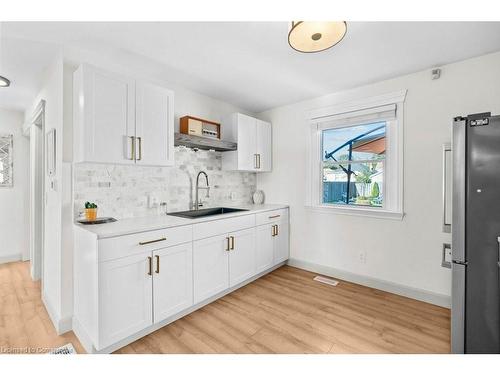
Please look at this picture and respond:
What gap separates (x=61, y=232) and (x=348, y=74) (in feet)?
10.3

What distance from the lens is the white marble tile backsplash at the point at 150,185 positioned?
7.16 ft

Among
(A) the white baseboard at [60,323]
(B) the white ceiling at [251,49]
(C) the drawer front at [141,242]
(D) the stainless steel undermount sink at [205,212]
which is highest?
(B) the white ceiling at [251,49]

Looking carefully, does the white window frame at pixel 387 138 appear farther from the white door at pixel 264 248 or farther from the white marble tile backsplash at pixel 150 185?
the white marble tile backsplash at pixel 150 185

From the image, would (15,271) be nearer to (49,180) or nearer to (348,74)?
(49,180)

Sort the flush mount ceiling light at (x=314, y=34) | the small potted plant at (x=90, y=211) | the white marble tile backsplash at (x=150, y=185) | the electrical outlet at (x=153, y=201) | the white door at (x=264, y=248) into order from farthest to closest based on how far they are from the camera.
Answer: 1. the white door at (x=264, y=248)
2. the electrical outlet at (x=153, y=201)
3. the white marble tile backsplash at (x=150, y=185)
4. the small potted plant at (x=90, y=211)
5. the flush mount ceiling light at (x=314, y=34)

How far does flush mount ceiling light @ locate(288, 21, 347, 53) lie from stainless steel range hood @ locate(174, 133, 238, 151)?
1.50m

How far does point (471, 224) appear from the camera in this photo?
4.93ft

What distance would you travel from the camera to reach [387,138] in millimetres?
2789

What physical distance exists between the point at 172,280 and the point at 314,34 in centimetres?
212

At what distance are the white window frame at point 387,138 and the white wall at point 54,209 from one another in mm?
2780

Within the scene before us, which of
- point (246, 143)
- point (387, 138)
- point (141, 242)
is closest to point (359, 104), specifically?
point (387, 138)

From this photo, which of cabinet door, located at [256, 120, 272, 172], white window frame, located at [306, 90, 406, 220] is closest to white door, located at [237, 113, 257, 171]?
cabinet door, located at [256, 120, 272, 172]

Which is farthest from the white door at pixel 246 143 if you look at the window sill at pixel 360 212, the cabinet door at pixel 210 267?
the cabinet door at pixel 210 267
